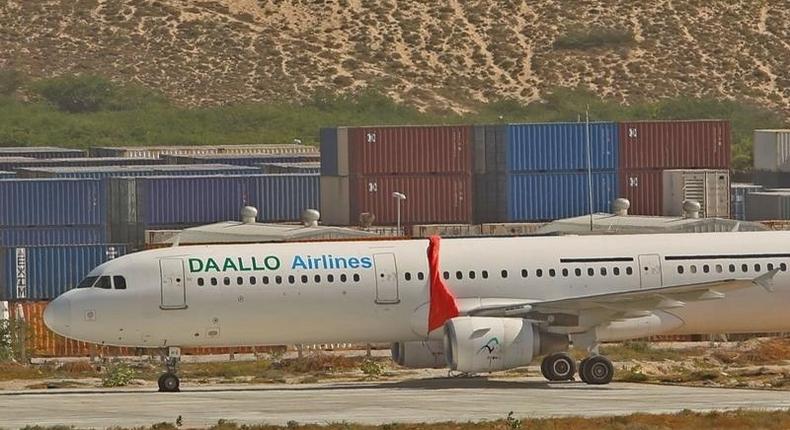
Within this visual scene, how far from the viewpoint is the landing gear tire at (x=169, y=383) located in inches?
1859

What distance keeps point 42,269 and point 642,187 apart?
913 inches

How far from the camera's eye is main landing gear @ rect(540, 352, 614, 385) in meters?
47.6

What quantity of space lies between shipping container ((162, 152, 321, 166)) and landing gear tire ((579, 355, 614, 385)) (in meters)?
51.7

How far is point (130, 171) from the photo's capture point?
281ft

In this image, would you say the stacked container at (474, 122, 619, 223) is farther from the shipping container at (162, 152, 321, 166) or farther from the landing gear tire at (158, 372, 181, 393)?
the landing gear tire at (158, 372, 181, 393)

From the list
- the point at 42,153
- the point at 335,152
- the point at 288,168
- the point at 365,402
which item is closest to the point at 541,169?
the point at 335,152

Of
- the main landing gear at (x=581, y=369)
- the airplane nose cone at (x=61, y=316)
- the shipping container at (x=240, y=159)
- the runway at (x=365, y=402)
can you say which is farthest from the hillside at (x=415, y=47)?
the airplane nose cone at (x=61, y=316)

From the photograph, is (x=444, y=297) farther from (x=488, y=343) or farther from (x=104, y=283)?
(x=104, y=283)

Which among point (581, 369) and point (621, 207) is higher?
point (621, 207)

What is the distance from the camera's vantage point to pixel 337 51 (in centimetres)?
14650

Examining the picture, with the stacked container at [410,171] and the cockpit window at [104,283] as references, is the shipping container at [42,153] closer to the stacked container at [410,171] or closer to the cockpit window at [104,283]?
the stacked container at [410,171]

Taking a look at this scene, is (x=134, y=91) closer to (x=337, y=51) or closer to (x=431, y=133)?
(x=337, y=51)

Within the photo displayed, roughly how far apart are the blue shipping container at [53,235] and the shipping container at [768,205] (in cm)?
2481

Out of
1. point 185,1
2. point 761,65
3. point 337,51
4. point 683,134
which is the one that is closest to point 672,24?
point 761,65
